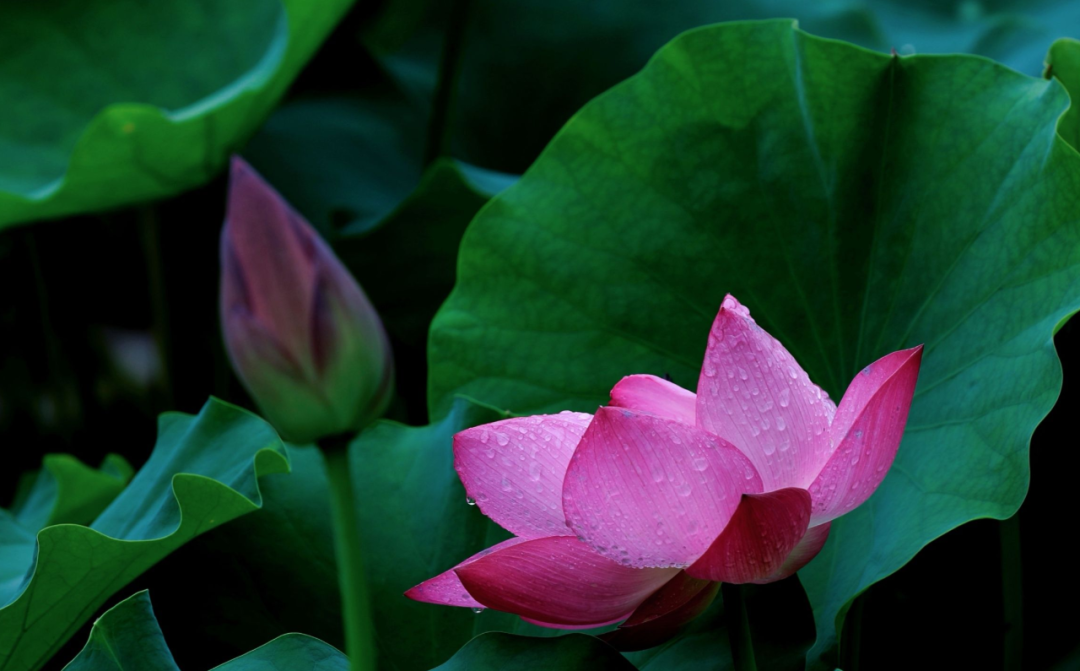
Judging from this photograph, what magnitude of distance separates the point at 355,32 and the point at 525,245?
34.7 inches

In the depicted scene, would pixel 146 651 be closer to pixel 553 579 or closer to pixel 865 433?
pixel 553 579

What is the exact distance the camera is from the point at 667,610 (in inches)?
17.0

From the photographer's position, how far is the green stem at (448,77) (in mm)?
1229

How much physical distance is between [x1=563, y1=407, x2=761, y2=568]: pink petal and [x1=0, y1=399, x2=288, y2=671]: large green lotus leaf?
0.72 ft

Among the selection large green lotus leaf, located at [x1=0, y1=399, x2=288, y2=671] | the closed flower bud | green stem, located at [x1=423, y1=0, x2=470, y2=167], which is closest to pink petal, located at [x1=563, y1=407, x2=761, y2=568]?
the closed flower bud

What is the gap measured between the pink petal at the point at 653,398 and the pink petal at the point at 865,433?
73 millimetres

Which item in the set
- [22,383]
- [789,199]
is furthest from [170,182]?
[789,199]

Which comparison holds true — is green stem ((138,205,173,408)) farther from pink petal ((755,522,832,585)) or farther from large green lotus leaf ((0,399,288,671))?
pink petal ((755,522,832,585))

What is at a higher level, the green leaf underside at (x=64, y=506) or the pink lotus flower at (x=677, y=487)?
the pink lotus flower at (x=677, y=487)

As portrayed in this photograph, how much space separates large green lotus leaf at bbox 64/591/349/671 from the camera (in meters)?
0.49

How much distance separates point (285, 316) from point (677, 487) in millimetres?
169

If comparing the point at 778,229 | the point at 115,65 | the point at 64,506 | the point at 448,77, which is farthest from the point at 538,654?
the point at 115,65

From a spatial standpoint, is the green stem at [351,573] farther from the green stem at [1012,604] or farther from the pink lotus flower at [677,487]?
the green stem at [1012,604]

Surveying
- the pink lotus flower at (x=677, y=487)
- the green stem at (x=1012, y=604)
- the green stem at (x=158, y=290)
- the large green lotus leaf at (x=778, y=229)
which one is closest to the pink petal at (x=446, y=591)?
the pink lotus flower at (x=677, y=487)
